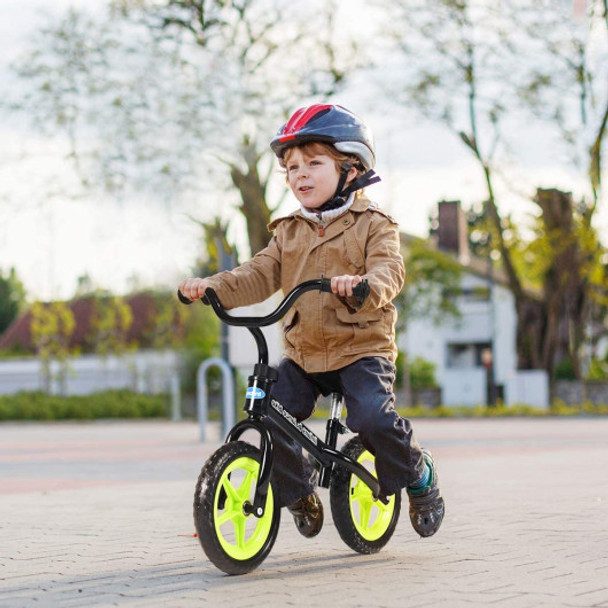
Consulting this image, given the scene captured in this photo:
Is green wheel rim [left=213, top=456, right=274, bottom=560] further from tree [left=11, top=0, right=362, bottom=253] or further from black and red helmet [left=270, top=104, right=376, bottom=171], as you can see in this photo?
tree [left=11, top=0, right=362, bottom=253]

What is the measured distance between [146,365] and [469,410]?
14402 mm

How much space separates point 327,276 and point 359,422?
0.59 metres

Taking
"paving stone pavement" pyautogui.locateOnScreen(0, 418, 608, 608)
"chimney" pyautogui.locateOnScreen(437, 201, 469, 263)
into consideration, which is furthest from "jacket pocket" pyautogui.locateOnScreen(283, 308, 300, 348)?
"chimney" pyautogui.locateOnScreen(437, 201, 469, 263)

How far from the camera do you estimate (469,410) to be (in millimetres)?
29234

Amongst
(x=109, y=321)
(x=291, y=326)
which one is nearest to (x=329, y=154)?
(x=291, y=326)

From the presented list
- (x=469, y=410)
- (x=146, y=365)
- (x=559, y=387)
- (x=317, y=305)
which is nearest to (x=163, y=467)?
(x=317, y=305)

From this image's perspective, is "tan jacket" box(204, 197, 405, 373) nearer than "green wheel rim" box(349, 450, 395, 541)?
Yes

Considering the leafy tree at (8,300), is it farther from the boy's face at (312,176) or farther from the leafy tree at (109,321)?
the boy's face at (312,176)

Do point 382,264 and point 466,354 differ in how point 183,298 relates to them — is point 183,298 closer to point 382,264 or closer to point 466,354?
point 382,264

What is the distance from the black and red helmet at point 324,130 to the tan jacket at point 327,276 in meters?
0.25

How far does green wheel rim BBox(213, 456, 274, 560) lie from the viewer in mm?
4391

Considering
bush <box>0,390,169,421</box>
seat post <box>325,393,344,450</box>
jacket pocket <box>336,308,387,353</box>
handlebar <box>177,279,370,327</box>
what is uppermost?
handlebar <box>177,279,370,327</box>

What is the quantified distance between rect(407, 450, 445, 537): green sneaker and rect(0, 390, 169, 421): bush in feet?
94.7

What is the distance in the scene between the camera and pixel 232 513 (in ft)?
14.5
